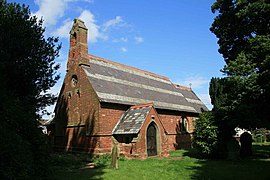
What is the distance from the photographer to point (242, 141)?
70.1ft

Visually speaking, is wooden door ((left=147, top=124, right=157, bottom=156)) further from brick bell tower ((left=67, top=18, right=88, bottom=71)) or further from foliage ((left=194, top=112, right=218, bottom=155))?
brick bell tower ((left=67, top=18, right=88, bottom=71))

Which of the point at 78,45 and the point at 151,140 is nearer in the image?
the point at 151,140

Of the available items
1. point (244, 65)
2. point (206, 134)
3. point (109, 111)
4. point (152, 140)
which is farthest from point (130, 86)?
point (244, 65)

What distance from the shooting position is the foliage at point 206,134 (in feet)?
64.7

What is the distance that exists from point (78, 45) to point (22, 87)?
1158 centimetres

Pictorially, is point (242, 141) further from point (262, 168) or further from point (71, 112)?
point (71, 112)

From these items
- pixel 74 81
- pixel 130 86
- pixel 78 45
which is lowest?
pixel 130 86

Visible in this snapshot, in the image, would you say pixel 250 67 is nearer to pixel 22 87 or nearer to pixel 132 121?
pixel 132 121

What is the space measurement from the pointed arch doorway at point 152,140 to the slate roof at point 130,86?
3.74m

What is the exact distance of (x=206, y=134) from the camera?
65.7 feet

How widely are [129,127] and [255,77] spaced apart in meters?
11.2

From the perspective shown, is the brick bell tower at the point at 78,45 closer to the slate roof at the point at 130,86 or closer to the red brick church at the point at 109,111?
the red brick church at the point at 109,111

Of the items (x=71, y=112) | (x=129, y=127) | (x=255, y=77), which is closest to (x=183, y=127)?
(x=129, y=127)

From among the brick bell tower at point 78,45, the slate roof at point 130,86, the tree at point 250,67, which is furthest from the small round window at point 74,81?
the tree at point 250,67
